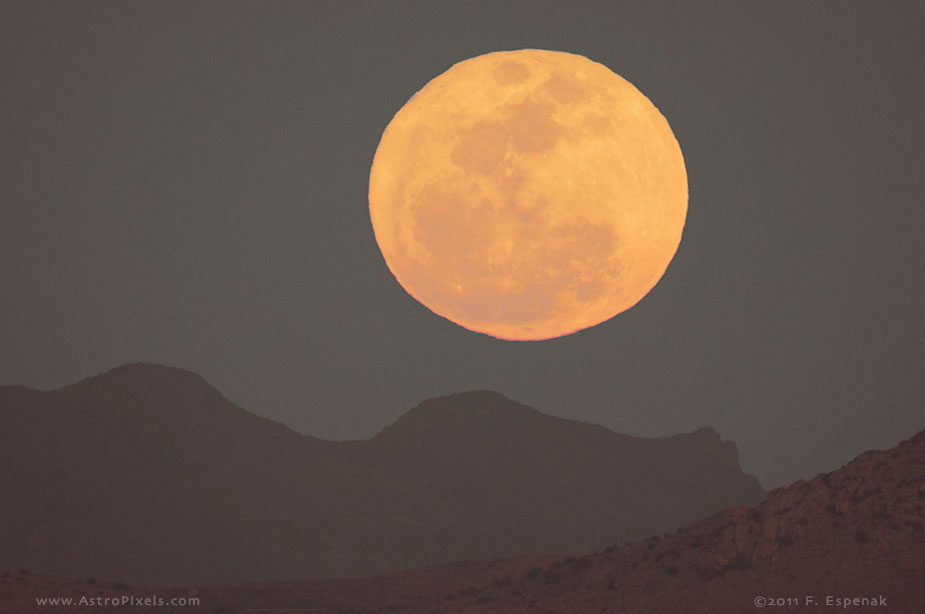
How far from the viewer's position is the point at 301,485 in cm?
7794

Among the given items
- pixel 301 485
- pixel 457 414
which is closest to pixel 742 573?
pixel 301 485

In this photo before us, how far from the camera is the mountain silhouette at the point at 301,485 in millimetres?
66562

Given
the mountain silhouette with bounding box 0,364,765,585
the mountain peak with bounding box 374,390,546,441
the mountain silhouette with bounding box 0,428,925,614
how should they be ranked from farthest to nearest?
the mountain peak with bounding box 374,390,546,441
the mountain silhouette with bounding box 0,364,765,585
the mountain silhouette with bounding box 0,428,925,614

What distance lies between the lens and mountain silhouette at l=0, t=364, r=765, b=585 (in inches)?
2621

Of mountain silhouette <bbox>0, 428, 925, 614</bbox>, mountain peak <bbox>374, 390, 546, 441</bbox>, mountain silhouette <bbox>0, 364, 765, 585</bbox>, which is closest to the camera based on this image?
mountain silhouette <bbox>0, 428, 925, 614</bbox>

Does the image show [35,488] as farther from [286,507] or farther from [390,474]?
[390,474]

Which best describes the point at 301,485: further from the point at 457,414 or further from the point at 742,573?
the point at 742,573

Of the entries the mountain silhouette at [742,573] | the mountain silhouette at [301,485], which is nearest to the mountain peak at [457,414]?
the mountain silhouette at [301,485]

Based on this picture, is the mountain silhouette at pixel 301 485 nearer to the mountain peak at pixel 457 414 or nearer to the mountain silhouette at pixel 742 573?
the mountain peak at pixel 457 414

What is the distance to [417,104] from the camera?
27969 millimetres

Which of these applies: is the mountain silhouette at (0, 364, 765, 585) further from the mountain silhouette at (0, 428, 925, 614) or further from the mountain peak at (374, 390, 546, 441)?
the mountain silhouette at (0, 428, 925, 614)

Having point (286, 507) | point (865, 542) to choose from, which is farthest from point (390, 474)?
point (865, 542)

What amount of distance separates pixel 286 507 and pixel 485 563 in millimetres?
31756

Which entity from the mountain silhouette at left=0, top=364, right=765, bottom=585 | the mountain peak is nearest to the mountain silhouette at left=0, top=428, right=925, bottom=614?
the mountain silhouette at left=0, top=364, right=765, bottom=585
